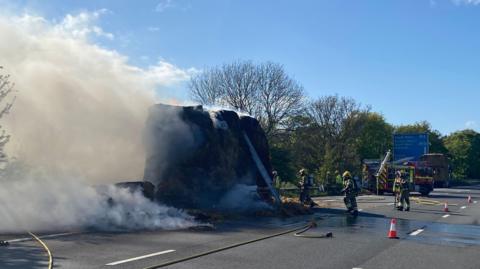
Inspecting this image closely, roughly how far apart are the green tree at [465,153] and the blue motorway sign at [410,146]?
191 ft

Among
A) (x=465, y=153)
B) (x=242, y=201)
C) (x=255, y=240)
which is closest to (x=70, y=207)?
(x=255, y=240)

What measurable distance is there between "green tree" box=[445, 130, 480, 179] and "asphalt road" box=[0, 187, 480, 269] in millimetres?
93339

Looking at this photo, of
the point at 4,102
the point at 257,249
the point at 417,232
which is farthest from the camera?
the point at 4,102

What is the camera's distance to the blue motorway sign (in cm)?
4553

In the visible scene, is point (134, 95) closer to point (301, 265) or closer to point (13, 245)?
point (13, 245)

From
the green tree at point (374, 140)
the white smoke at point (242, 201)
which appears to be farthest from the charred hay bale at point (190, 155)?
the green tree at point (374, 140)

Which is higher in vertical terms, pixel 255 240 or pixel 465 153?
pixel 465 153

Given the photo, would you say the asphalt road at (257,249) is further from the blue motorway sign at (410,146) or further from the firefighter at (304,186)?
the blue motorway sign at (410,146)

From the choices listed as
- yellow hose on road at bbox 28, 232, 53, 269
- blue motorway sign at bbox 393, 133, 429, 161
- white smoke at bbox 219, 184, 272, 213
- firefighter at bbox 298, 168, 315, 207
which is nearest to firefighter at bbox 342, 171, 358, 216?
firefighter at bbox 298, 168, 315, 207

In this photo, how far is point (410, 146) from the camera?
150 feet

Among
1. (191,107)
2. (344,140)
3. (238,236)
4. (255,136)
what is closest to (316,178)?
(344,140)

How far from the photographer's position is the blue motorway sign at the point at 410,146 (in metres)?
45.5

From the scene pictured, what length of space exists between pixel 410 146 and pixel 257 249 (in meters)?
Answer: 38.5

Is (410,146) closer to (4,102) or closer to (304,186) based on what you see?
(304,186)
